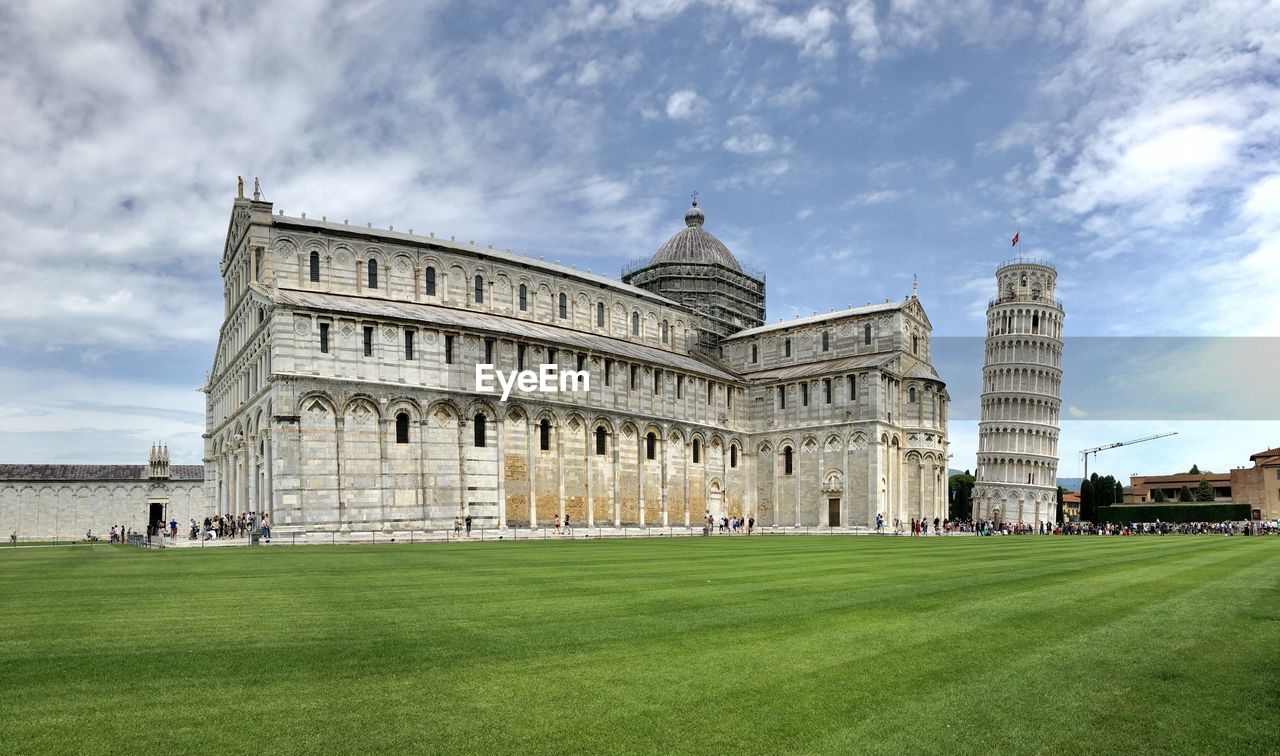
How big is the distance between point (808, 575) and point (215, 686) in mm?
12387

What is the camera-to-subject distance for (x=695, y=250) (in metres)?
79.4

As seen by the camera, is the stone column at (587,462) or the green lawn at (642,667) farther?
the stone column at (587,462)

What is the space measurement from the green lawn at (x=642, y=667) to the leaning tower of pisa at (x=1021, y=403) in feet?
305

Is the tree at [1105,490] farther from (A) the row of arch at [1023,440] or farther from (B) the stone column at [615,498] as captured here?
(B) the stone column at [615,498]

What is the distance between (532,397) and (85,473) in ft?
166

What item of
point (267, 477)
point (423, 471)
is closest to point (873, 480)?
point (423, 471)

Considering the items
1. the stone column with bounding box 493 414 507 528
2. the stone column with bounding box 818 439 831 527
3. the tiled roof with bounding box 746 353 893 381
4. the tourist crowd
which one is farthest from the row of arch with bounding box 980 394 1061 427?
the tourist crowd

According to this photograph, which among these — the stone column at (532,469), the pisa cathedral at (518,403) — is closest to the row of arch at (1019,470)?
the pisa cathedral at (518,403)

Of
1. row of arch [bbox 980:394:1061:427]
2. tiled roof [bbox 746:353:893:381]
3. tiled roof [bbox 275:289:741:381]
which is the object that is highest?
tiled roof [bbox 275:289:741:381]

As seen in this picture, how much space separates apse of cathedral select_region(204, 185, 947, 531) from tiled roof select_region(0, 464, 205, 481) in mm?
21999

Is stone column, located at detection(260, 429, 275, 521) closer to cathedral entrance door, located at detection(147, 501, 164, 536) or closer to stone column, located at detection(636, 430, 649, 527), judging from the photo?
stone column, located at detection(636, 430, 649, 527)

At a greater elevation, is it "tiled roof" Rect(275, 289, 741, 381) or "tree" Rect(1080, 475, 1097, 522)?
"tiled roof" Rect(275, 289, 741, 381)

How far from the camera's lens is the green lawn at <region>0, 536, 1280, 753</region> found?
263 inches

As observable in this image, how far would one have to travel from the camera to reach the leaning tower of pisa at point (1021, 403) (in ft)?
338
